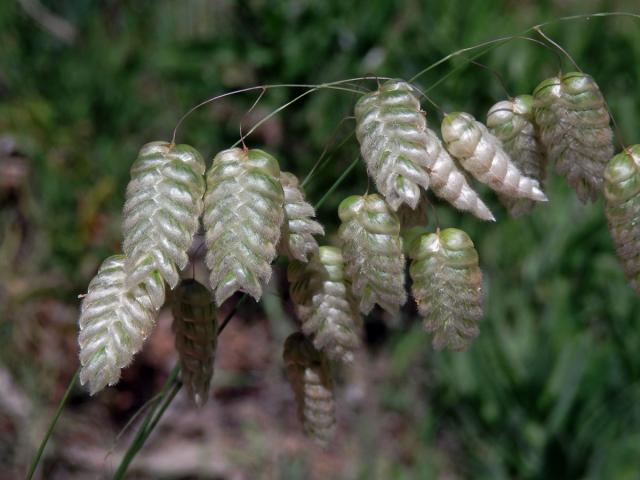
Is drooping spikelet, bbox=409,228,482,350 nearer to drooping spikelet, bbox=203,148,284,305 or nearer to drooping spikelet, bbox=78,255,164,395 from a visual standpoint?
→ drooping spikelet, bbox=203,148,284,305

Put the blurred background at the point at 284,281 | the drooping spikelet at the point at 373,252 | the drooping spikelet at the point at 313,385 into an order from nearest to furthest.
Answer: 1. the drooping spikelet at the point at 373,252
2. the drooping spikelet at the point at 313,385
3. the blurred background at the point at 284,281

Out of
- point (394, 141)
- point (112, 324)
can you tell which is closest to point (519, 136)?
point (394, 141)

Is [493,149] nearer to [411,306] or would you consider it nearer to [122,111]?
[411,306]

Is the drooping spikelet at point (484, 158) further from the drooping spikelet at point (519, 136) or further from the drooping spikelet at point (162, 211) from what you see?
the drooping spikelet at point (162, 211)

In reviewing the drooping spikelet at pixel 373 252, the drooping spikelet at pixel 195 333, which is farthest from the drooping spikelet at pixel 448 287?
the drooping spikelet at pixel 195 333

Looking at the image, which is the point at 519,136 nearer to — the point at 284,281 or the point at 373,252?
the point at 373,252

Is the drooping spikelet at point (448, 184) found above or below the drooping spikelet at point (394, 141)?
below
